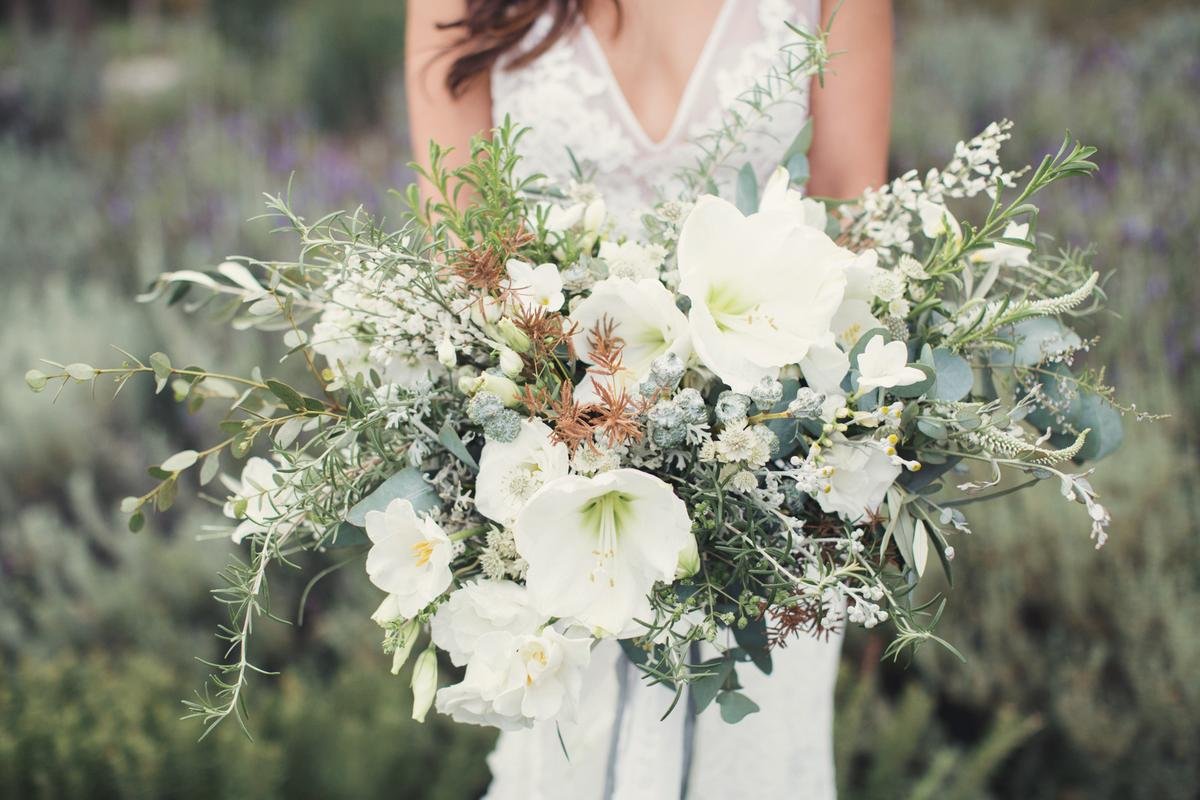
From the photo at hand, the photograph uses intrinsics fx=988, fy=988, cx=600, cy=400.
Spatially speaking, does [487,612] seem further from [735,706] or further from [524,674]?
[735,706]

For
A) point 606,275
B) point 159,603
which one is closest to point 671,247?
point 606,275

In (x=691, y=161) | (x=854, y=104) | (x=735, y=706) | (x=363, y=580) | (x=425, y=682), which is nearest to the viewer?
(x=425, y=682)

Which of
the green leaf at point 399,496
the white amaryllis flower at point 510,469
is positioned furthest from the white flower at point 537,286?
the green leaf at point 399,496

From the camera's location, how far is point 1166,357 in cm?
290

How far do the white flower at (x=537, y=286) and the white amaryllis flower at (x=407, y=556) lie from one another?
219 mm

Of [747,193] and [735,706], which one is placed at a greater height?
[747,193]

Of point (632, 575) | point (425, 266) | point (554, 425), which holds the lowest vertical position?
point (632, 575)

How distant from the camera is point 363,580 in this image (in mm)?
2795

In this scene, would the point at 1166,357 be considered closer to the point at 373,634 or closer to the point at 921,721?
the point at 921,721

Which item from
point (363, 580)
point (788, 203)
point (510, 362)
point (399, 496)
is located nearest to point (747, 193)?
point (788, 203)

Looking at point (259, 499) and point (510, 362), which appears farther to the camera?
point (259, 499)

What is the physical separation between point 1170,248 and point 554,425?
298 centimetres

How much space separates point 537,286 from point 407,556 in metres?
0.29

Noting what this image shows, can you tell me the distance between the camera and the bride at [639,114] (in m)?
1.62
